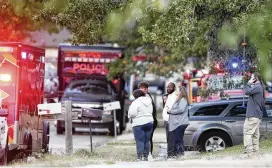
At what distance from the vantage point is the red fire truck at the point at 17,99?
1341cm

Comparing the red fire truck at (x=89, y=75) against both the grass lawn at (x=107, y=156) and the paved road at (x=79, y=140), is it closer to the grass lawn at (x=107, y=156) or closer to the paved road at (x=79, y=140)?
the paved road at (x=79, y=140)

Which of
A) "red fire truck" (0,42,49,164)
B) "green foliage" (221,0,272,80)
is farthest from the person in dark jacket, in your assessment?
"red fire truck" (0,42,49,164)

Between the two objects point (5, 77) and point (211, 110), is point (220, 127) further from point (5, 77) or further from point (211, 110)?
point (5, 77)

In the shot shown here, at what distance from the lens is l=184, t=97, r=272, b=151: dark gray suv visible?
1599 cm

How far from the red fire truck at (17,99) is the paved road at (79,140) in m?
3.05

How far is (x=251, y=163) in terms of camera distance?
457 inches

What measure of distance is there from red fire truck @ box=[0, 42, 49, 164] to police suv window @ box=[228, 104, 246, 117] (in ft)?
15.9

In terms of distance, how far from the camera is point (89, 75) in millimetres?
25797

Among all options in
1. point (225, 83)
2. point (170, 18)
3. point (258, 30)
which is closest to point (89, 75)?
point (225, 83)

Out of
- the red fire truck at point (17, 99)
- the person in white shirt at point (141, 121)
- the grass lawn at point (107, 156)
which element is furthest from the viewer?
the person in white shirt at point (141, 121)

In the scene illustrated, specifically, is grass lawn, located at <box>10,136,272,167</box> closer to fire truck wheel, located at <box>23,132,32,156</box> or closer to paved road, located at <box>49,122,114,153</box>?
fire truck wheel, located at <box>23,132,32,156</box>

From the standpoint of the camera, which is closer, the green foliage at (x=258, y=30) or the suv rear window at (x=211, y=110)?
the green foliage at (x=258, y=30)

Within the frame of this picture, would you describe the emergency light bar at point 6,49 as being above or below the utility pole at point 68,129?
above

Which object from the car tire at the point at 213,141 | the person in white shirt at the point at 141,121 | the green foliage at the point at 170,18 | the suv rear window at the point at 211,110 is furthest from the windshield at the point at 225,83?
the person in white shirt at the point at 141,121
